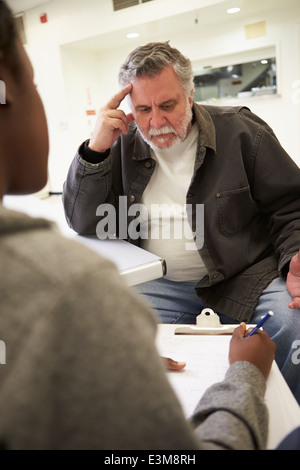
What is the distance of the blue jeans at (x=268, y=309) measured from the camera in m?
1.16

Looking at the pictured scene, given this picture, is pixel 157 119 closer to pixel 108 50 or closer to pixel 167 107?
pixel 167 107

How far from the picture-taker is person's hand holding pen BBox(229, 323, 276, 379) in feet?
2.43

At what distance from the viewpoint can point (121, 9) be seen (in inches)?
207

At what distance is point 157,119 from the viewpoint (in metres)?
1.53

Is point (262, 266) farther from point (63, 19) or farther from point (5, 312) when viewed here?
point (63, 19)

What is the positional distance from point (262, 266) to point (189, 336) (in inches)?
24.4

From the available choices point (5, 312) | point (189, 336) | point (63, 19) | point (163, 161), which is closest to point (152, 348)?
point (5, 312)

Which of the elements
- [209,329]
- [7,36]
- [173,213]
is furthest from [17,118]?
[173,213]

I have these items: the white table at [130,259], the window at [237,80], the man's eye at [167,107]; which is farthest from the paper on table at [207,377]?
the window at [237,80]

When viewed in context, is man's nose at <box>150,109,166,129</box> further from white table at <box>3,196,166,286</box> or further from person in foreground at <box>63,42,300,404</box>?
white table at <box>3,196,166,286</box>

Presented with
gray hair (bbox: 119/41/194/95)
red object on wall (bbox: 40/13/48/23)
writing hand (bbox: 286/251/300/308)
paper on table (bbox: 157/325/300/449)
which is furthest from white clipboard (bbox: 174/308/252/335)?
red object on wall (bbox: 40/13/48/23)

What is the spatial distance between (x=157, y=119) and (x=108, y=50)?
575 cm

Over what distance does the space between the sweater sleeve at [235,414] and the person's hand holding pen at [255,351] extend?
0.05 m

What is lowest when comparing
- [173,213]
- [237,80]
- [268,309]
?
[268,309]
